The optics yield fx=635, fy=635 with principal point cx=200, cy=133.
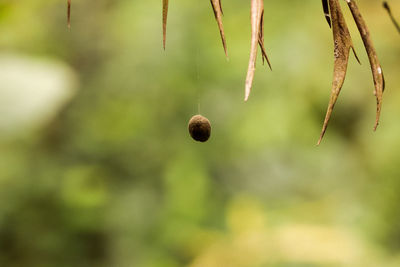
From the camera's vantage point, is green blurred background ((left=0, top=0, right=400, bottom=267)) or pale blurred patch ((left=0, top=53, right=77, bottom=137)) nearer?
pale blurred patch ((left=0, top=53, right=77, bottom=137))

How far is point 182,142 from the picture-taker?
3.07m

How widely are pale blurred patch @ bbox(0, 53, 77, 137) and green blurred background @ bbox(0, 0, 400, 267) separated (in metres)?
1.26

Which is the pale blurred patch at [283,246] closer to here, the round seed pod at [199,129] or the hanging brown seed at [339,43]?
the round seed pod at [199,129]

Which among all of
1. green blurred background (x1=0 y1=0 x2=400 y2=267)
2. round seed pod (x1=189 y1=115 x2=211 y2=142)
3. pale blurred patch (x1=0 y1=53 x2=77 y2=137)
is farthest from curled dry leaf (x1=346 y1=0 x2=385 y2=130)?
green blurred background (x1=0 y1=0 x2=400 y2=267)

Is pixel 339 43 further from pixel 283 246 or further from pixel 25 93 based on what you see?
pixel 283 246

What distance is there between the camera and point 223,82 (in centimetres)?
311

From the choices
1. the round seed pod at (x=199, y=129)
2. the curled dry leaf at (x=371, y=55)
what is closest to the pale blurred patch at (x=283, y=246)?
the round seed pod at (x=199, y=129)

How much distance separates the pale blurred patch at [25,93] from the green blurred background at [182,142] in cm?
126

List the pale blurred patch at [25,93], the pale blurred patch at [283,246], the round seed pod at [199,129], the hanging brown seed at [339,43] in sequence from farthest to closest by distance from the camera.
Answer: the pale blurred patch at [283,246] < the pale blurred patch at [25,93] < the round seed pod at [199,129] < the hanging brown seed at [339,43]

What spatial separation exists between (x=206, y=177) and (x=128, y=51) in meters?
0.75

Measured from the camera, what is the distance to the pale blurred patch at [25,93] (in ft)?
5.19

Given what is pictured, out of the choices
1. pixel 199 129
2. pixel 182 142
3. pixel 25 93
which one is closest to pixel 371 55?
pixel 199 129

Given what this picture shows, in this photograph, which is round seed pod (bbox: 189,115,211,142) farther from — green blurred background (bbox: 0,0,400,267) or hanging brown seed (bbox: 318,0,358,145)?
green blurred background (bbox: 0,0,400,267)

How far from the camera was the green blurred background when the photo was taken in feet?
9.51
